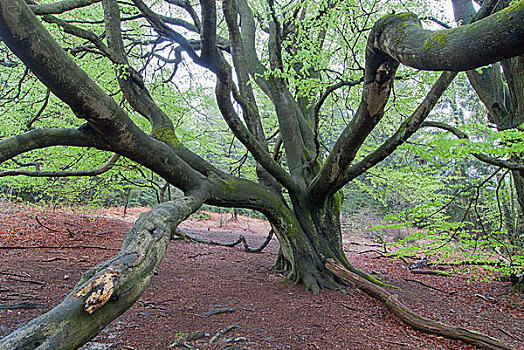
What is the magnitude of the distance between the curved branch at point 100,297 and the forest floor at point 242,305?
146 cm

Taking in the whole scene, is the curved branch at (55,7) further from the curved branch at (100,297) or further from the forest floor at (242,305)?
the forest floor at (242,305)

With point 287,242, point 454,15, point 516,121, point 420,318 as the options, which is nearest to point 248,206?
point 287,242

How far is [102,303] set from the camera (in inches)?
64.1

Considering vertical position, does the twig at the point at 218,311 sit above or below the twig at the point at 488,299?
below

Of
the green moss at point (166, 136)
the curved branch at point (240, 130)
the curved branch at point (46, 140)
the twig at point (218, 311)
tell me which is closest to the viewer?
the curved branch at point (46, 140)

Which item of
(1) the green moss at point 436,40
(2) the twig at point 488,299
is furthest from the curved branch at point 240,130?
(2) the twig at point 488,299

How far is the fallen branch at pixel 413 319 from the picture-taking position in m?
3.32

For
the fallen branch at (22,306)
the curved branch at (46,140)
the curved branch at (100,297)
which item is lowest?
the fallen branch at (22,306)

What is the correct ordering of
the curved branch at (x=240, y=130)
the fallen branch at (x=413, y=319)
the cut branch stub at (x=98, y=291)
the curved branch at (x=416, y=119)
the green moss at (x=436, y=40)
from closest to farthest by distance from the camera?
the cut branch stub at (x=98, y=291) → the green moss at (x=436, y=40) → the fallen branch at (x=413, y=319) → the curved branch at (x=416, y=119) → the curved branch at (x=240, y=130)

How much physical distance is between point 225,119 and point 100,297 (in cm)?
354

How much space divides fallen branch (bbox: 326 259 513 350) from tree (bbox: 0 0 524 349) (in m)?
0.34

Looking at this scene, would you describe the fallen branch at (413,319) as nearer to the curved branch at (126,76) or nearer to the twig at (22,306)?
the curved branch at (126,76)

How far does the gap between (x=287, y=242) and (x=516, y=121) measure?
15.0ft

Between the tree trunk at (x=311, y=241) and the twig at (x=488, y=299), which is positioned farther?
the tree trunk at (x=311, y=241)
